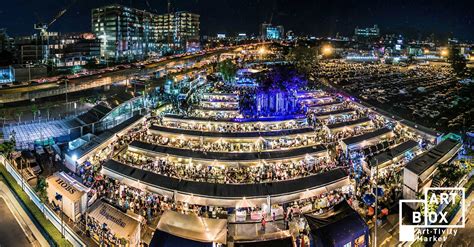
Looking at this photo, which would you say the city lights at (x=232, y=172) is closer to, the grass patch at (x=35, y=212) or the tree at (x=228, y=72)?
the grass patch at (x=35, y=212)

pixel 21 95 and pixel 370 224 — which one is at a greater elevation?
pixel 21 95

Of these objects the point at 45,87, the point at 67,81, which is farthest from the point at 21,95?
the point at 67,81

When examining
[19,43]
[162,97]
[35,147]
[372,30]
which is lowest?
[35,147]

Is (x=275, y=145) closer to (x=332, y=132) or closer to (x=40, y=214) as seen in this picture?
(x=332, y=132)

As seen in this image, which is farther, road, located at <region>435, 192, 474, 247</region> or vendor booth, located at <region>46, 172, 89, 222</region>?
vendor booth, located at <region>46, 172, 89, 222</region>

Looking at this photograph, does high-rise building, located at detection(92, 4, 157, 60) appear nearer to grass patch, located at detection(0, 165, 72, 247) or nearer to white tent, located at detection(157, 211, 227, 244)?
grass patch, located at detection(0, 165, 72, 247)

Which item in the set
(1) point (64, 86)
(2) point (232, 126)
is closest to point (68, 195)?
(2) point (232, 126)

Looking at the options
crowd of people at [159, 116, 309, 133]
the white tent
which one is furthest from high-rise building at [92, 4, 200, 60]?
the white tent
